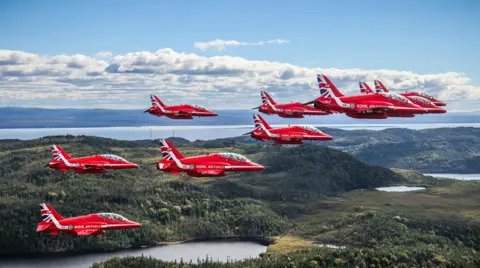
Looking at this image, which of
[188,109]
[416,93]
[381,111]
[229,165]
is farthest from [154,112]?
[416,93]

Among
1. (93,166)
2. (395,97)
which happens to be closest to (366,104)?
(395,97)

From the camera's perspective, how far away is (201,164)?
160m

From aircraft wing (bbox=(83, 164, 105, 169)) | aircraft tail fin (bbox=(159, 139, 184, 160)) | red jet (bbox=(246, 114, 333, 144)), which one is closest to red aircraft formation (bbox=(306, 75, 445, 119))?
red jet (bbox=(246, 114, 333, 144))

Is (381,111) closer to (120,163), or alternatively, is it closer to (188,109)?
(188,109)

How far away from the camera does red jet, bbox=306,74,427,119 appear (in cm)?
13550

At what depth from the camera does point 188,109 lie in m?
155

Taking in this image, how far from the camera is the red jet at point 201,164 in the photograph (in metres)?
156

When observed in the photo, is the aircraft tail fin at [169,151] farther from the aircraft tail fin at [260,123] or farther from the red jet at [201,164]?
the aircraft tail fin at [260,123]

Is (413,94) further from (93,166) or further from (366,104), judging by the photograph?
(93,166)

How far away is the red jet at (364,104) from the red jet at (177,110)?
32.0m

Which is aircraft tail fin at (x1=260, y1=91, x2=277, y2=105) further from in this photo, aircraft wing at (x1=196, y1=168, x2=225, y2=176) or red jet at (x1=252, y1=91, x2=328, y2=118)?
aircraft wing at (x1=196, y1=168, x2=225, y2=176)

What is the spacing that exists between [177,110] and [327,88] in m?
41.7

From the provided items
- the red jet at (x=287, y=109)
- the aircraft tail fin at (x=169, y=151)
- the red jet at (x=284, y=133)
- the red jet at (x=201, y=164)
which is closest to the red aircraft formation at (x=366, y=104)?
the red jet at (x=287, y=109)

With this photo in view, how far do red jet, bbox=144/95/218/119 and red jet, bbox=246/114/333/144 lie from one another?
16.2 meters
